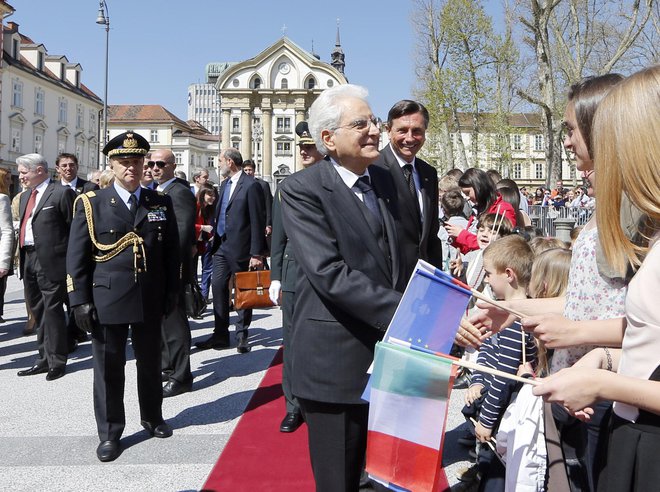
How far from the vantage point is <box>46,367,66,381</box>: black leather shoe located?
22.4 feet

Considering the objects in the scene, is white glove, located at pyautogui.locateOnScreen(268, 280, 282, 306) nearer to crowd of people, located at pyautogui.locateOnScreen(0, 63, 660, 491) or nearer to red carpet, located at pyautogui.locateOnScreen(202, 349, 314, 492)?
crowd of people, located at pyautogui.locateOnScreen(0, 63, 660, 491)

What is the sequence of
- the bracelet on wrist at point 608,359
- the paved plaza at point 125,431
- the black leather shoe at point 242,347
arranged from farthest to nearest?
the black leather shoe at point 242,347
the paved plaza at point 125,431
the bracelet on wrist at point 608,359

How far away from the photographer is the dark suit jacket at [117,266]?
4730 millimetres

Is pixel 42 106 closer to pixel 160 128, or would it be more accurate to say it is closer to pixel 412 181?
pixel 160 128

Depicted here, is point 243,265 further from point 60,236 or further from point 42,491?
point 42,491

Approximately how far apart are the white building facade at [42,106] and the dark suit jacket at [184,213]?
5223 cm

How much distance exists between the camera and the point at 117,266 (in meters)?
4.83

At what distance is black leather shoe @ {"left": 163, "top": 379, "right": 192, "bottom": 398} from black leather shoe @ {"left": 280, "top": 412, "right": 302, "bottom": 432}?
4.85 ft

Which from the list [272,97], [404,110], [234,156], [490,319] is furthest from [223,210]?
[272,97]

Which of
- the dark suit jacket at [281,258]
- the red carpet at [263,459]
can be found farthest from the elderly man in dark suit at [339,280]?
the dark suit jacket at [281,258]

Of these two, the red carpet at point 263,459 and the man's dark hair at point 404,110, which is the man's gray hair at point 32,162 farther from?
the man's dark hair at point 404,110

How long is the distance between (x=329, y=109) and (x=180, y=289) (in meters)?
3.50

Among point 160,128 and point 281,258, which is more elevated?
point 160,128

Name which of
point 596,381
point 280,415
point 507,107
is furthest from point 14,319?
point 507,107
